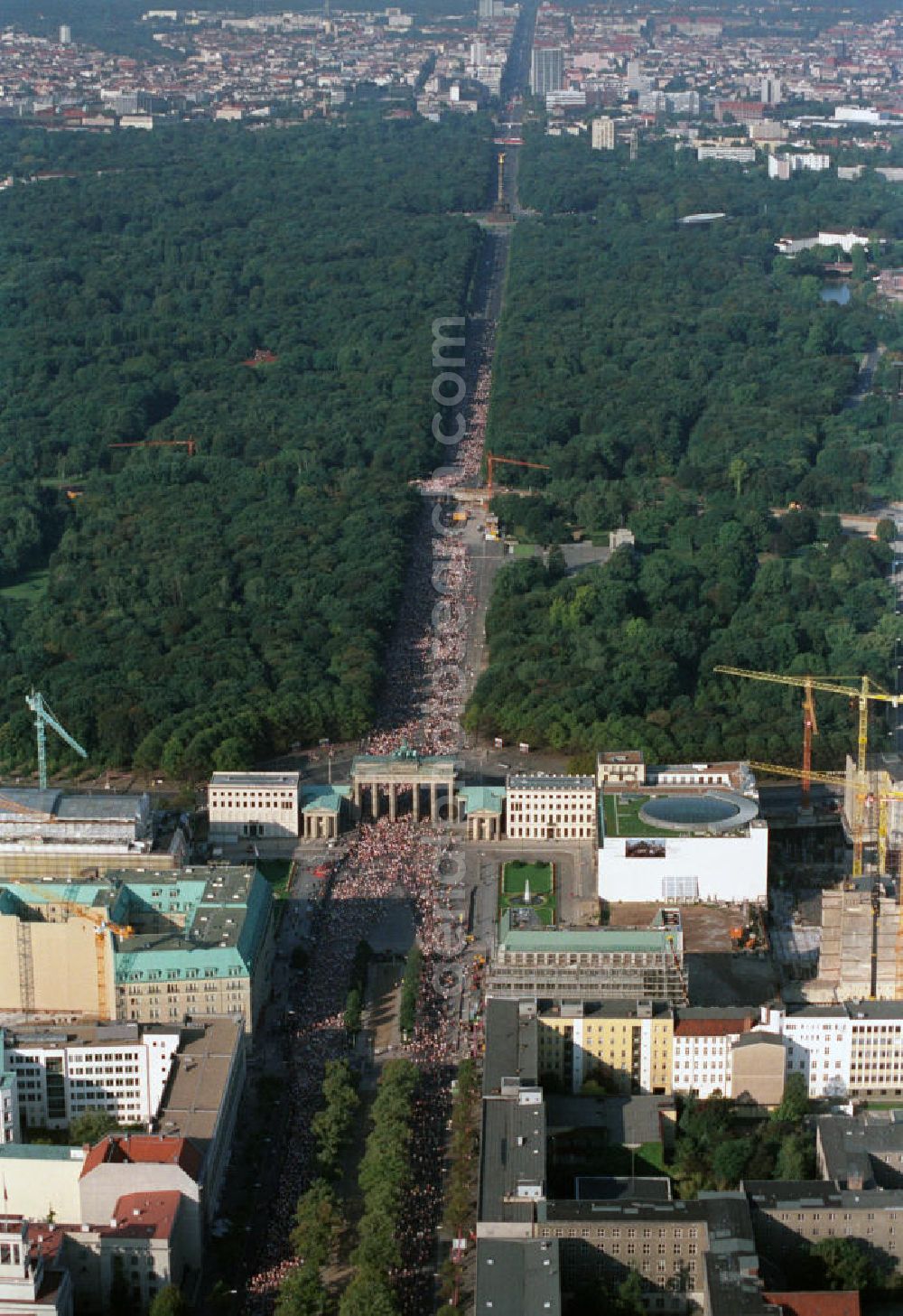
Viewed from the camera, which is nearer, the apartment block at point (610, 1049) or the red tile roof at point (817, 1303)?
the red tile roof at point (817, 1303)

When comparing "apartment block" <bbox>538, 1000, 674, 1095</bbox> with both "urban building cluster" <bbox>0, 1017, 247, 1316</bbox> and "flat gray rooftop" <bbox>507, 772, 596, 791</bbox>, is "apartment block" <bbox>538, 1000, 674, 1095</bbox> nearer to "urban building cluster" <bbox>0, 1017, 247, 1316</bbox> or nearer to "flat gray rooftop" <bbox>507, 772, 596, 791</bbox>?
"urban building cluster" <bbox>0, 1017, 247, 1316</bbox>

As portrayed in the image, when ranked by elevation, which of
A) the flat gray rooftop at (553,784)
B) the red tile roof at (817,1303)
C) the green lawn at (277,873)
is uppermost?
the red tile roof at (817,1303)

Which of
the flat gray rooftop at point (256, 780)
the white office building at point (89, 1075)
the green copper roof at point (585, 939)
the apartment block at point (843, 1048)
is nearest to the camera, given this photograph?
the white office building at point (89, 1075)

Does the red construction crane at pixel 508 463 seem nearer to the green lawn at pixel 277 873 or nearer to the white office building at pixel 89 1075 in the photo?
the green lawn at pixel 277 873

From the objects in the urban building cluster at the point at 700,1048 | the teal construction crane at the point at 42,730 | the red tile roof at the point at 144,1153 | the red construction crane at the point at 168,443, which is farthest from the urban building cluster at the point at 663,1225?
the red construction crane at the point at 168,443

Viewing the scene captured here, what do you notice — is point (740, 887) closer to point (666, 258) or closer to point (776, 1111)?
point (776, 1111)

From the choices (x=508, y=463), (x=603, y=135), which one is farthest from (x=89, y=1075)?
(x=603, y=135)

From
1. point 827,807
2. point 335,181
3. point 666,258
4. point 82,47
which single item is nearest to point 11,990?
point 827,807

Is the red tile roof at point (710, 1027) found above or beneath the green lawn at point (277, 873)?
above
